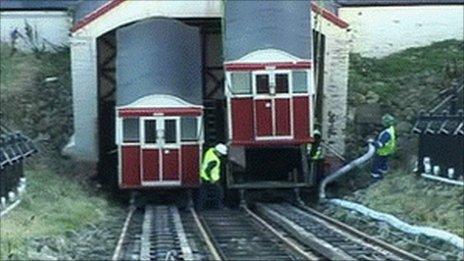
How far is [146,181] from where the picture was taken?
30.5 m

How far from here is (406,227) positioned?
20547 mm

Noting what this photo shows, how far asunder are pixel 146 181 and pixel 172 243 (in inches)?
382

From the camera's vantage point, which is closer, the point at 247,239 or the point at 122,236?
the point at 122,236

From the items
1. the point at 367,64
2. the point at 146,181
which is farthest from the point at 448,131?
the point at 367,64

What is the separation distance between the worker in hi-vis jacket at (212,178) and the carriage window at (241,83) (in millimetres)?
1579

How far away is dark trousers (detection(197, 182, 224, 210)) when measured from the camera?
3003cm

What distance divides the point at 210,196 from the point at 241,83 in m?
3.12

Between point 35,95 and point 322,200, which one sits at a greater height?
point 35,95

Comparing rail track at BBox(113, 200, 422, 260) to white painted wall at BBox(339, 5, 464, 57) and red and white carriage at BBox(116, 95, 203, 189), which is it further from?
white painted wall at BBox(339, 5, 464, 57)

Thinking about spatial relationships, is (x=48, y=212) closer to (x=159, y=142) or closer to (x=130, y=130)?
(x=159, y=142)

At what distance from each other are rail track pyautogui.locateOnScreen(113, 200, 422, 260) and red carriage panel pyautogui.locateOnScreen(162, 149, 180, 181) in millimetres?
2135

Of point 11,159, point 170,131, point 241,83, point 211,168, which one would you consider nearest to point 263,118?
point 241,83

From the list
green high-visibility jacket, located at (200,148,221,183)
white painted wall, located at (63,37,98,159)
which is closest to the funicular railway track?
green high-visibility jacket, located at (200,148,221,183)

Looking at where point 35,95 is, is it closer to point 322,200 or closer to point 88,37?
point 88,37
